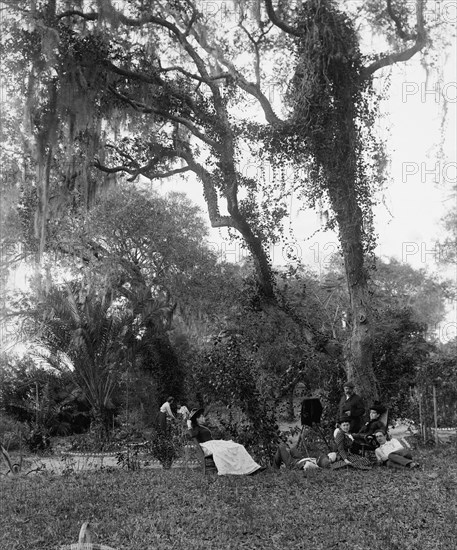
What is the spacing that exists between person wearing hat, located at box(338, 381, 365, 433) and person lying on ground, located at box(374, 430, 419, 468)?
122 cm

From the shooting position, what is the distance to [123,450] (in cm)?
1199

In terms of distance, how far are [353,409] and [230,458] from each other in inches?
114

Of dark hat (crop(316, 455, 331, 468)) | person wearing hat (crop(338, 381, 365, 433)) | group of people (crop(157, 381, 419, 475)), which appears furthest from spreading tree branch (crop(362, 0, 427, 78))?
dark hat (crop(316, 455, 331, 468))

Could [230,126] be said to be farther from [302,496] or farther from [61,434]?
[61,434]

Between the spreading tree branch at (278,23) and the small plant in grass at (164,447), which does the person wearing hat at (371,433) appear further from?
the spreading tree branch at (278,23)

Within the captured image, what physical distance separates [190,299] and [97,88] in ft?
32.6

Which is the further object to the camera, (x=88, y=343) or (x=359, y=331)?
(x=88, y=343)

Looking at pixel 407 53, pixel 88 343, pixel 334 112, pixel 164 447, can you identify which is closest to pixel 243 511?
pixel 164 447

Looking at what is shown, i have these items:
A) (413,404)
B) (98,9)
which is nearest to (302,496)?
(413,404)

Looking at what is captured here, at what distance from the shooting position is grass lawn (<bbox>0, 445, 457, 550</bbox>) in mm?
5121

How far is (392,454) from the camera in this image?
28.4ft

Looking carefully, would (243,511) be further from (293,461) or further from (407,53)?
(407,53)

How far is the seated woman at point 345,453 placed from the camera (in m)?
8.62

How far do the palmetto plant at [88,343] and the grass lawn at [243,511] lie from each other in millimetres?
8101
